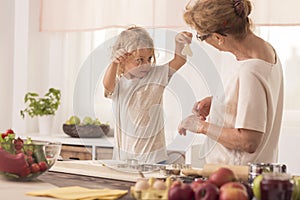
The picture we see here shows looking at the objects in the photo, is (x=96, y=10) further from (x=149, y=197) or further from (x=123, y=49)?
(x=149, y=197)

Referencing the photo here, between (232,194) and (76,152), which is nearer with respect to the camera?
(232,194)

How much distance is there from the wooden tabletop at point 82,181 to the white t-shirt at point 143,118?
0.32 meters

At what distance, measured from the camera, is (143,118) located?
103 inches

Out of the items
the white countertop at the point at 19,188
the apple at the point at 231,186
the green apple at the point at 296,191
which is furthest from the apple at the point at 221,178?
the white countertop at the point at 19,188

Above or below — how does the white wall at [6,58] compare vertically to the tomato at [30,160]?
above

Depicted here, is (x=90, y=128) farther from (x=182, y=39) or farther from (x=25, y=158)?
(x=25, y=158)

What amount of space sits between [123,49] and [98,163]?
1.62 ft

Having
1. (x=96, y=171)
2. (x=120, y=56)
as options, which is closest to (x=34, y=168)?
(x=96, y=171)

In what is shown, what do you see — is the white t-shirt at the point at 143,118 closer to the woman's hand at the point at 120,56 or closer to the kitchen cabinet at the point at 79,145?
the woman's hand at the point at 120,56

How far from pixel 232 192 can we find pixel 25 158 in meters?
0.91

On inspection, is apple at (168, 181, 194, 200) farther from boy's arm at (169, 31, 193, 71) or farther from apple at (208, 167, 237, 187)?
boy's arm at (169, 31, 193, 71)

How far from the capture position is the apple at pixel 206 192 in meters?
1.50

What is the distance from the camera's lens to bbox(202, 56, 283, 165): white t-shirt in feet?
7.84

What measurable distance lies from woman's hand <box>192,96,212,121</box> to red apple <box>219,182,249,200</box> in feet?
3.40
